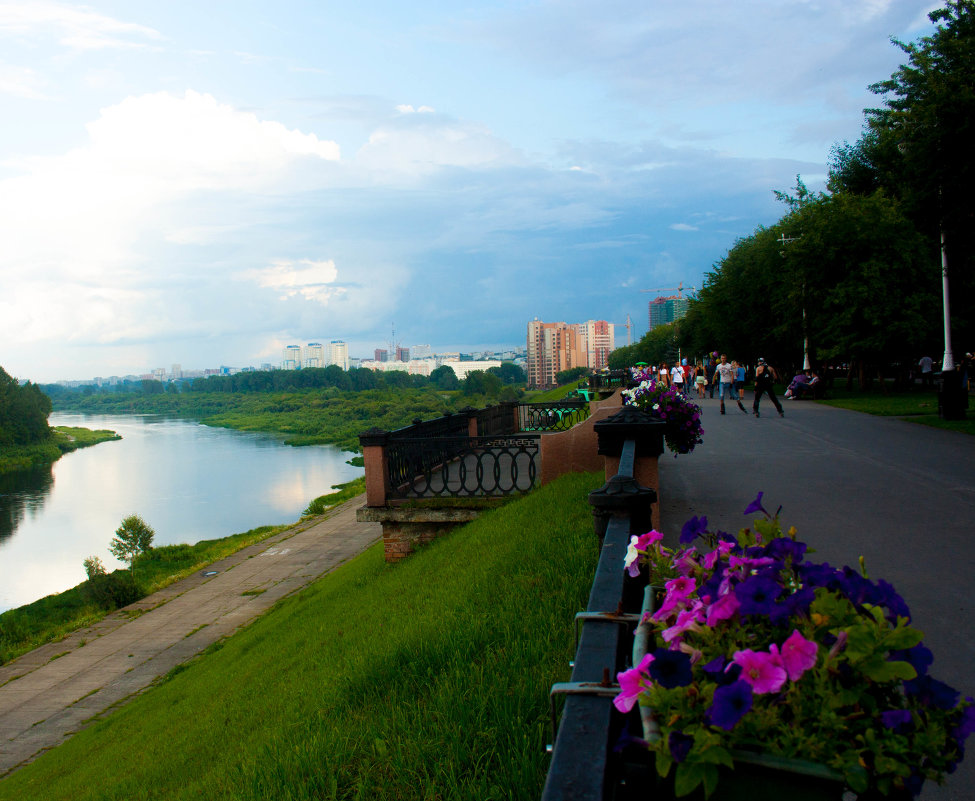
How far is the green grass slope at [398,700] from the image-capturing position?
3059mm

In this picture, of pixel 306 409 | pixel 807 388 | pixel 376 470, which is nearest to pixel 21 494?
pixel 807 388

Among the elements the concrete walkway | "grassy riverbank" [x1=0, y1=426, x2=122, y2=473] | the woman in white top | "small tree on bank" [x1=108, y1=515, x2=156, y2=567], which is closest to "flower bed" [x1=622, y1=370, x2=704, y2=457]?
the woman in white top

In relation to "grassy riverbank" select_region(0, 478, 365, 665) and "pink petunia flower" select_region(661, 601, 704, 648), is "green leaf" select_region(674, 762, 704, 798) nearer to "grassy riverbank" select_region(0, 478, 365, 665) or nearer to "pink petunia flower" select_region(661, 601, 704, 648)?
"pink petunia flower" select_region(661, 601, 704, 648)

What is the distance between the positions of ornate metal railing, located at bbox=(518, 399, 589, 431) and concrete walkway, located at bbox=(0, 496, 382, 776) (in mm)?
6804

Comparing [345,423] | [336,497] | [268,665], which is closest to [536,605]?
[268,665]

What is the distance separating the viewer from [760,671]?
1403mm

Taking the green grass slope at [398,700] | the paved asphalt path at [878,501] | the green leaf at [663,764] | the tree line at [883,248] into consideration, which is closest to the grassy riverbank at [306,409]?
the tree line at [883,248]

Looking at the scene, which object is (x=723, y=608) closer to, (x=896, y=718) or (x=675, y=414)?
(x=896, y=718)

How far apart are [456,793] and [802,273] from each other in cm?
3217

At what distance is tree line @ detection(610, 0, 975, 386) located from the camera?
13.3 m

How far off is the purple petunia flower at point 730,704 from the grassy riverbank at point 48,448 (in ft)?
313

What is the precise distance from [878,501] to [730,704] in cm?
825

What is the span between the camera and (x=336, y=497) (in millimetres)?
43469

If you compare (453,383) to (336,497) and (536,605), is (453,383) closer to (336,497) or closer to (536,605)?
(336,497)
